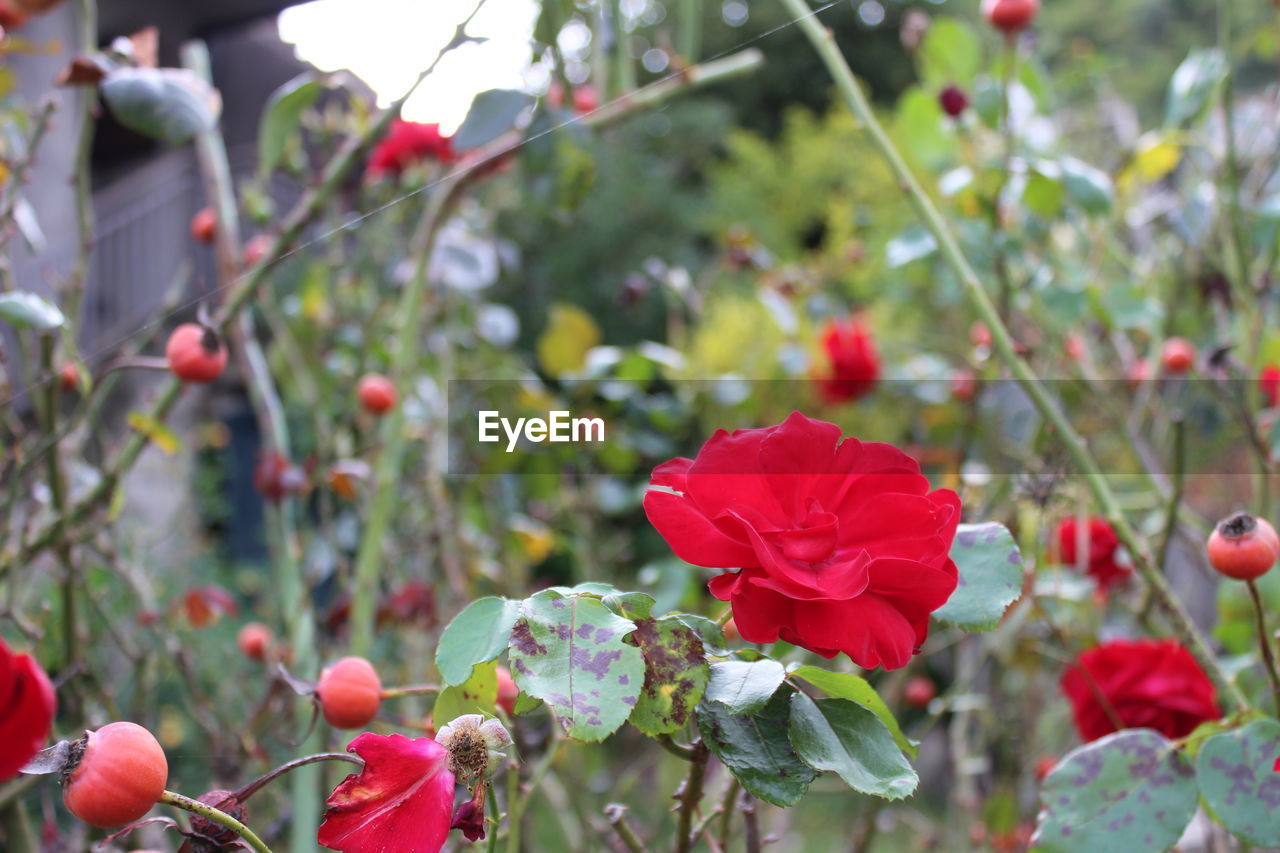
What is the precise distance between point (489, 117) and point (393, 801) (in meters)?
0.39

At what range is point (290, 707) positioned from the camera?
2.12ft

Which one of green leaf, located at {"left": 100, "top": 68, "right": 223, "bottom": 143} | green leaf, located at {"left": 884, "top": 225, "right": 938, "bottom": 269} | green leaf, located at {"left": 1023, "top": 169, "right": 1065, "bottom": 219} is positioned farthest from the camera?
green leaf, located at {"left": 884, "top": 225, "right": 938, "bottom": 269}

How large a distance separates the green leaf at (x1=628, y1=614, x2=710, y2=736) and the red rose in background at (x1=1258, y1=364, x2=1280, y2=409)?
608mm

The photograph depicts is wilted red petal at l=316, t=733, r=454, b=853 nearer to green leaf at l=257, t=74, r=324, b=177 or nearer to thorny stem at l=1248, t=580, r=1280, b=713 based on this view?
thorny stem at l=1248, t=580, r=1280, b=713

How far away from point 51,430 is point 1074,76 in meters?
0.83

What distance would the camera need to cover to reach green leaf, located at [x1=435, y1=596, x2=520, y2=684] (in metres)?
0.24

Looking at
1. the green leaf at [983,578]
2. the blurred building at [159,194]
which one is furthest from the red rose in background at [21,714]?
the blurred building at [159,194]

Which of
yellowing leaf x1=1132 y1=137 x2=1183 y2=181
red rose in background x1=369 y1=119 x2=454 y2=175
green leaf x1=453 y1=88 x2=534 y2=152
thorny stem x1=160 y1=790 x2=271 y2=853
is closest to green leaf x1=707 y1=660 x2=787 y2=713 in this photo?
thorny stem x1=160 y1=790 x2=271 y2=853

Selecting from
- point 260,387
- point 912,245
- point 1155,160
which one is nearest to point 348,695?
point 260,387

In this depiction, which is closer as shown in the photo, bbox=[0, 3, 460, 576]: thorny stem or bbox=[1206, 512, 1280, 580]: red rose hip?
bbox=[1206, 512, 1280, 580]: red rose hip

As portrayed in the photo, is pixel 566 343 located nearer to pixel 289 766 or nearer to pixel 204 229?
pixel 204 229

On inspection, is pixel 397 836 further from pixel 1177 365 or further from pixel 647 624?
pixel 1177 365

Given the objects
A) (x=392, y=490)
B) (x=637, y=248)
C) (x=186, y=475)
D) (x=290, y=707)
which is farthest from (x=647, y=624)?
(x=637, y=248)

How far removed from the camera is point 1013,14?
626mm
